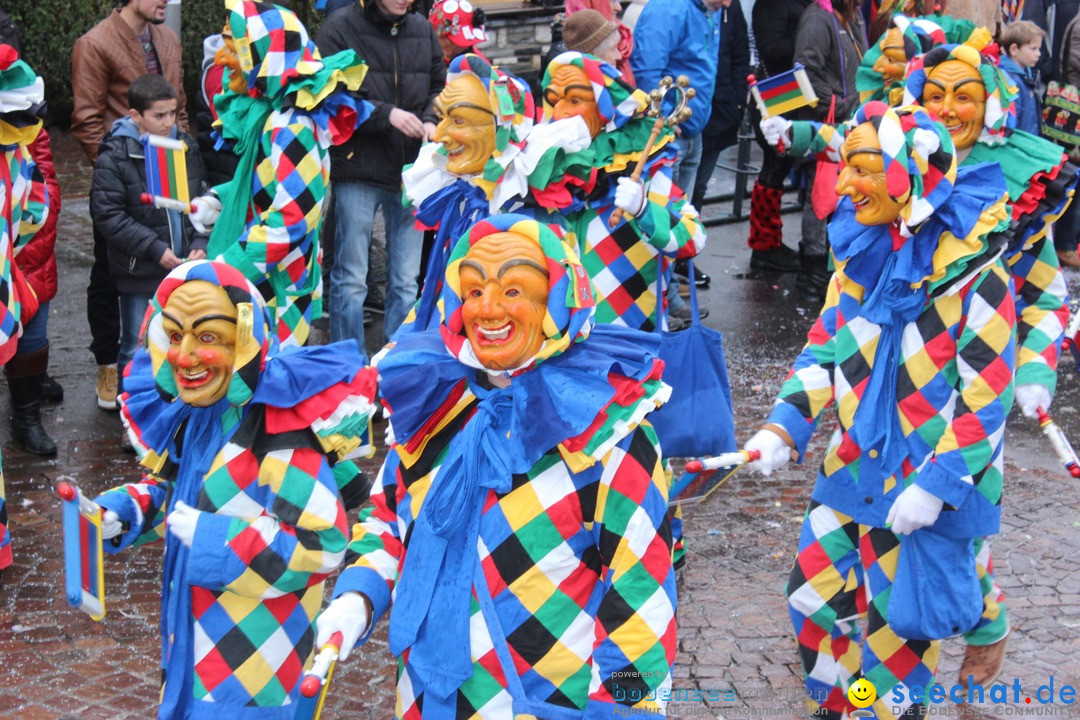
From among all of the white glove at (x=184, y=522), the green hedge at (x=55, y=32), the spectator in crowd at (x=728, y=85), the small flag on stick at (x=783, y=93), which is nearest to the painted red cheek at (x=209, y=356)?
the white glove at (x=184, y=522)

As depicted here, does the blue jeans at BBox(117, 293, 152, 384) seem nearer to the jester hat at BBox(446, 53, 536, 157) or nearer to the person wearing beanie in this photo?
the jester hat at BBox(446, 53, 536, 157)

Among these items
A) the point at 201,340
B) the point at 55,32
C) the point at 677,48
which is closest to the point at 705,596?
the point at 201,340

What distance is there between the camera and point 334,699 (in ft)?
16.6

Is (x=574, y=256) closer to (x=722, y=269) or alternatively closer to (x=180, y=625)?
(x=180, y=625)

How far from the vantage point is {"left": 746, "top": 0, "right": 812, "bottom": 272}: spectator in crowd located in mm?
10125

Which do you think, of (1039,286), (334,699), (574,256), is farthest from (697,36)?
(574,256)

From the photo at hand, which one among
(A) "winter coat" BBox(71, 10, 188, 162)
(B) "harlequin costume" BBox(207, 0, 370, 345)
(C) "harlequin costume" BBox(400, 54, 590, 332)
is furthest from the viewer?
(A) "winter coat" BBox(71, 10, 188, 162)

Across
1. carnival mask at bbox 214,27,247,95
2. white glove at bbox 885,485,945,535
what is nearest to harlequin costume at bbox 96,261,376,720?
white glove at bbox 885,485,945,535

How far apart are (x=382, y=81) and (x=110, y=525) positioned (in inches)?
170

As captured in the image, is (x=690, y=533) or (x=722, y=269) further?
(x=722, y=269)

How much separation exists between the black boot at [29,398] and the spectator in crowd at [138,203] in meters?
0.60

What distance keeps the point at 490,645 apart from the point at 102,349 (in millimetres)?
4975

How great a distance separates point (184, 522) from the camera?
354cm

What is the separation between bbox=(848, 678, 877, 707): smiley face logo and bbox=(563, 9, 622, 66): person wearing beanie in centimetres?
326
